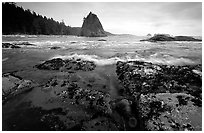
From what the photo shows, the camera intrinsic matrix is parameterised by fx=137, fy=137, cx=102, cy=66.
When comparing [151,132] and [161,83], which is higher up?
[161,83]

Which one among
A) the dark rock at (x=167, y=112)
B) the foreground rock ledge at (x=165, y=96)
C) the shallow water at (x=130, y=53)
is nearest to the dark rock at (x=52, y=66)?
the shallow water at (x=130, y=53)

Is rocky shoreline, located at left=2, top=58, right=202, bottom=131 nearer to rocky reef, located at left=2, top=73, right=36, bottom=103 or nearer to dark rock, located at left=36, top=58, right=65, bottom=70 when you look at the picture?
rocky reef, located at left=2, top=73, right=36, bottom=103

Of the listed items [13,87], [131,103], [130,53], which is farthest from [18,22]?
[131,103]

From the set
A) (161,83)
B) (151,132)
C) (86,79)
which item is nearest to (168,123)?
(151,132)

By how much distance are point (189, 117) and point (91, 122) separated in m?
2.79

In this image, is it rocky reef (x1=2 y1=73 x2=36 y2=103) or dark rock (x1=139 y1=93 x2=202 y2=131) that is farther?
rocky reef (x1=2 y1=73 x2=36 y2=103)

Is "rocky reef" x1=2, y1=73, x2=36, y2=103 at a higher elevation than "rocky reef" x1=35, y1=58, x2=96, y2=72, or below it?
below

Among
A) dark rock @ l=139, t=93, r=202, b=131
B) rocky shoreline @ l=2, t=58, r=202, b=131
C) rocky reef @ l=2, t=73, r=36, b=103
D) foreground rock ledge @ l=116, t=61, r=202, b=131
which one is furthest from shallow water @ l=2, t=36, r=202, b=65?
dark rock @ l=139, t=93, r=202, b=131

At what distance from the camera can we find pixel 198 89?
558cm

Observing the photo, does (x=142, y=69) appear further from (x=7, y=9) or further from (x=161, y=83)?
(x=7, y=9)

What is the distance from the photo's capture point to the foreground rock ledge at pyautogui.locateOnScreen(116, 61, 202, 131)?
379 centimetres

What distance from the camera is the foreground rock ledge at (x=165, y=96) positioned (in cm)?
379

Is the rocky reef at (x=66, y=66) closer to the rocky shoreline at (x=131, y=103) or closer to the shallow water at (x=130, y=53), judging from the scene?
the shallow water at (x=130, y=53)

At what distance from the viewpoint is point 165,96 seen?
4773mm
